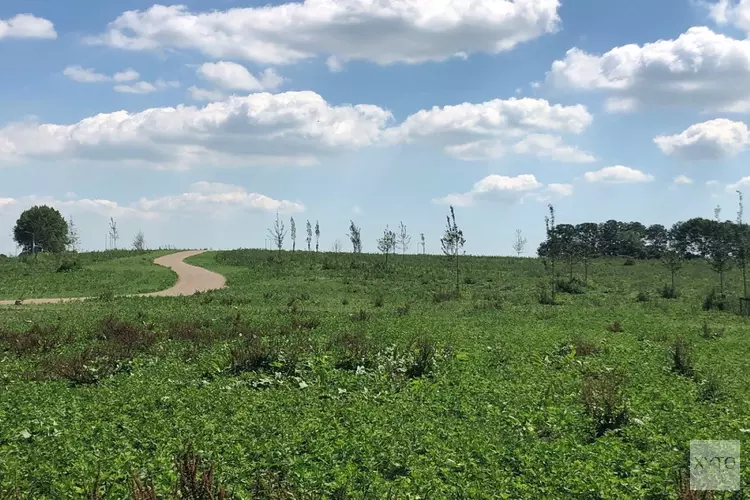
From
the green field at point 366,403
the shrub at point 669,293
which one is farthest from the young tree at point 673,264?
the green field at point 366,403

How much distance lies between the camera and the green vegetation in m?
38.2

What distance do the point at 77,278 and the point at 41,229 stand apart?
58.1m

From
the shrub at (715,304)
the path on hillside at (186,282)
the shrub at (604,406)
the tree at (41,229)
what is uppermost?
the tree at (41,229)

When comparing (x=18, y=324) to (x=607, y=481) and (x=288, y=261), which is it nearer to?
(x=607, y=481)

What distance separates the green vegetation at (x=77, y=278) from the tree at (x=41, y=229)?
40199mm

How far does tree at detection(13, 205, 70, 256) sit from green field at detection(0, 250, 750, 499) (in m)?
78.0

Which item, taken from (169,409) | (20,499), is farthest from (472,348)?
(20,499)

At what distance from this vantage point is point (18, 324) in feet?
65.4

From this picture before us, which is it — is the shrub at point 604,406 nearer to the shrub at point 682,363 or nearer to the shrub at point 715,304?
the shrub at point 682,363

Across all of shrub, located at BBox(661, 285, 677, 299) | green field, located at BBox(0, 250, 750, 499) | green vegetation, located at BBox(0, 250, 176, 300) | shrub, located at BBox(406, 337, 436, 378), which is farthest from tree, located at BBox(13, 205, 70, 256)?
shrub, located at BBox(406, 337, 436, 378)

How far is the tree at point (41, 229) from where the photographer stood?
9238 centimetres

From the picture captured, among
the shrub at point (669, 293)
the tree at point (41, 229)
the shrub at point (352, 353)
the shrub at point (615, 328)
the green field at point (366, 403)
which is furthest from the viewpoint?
the tree at point (41, 229)

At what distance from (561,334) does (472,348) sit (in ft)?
14.0

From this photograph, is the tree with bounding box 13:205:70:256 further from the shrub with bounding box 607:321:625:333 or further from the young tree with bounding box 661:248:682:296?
the shrub with bounding box 607:321:625:333
